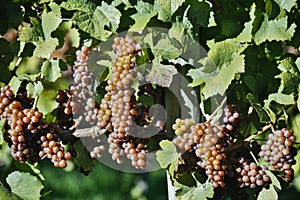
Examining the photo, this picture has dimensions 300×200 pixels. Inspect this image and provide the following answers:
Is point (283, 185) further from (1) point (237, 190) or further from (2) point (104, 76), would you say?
(2) point (104, 76)

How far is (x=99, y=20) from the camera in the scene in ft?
4.74

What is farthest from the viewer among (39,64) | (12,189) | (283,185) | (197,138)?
(39,64)

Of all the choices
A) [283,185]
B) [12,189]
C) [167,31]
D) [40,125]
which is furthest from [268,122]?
[12,189]

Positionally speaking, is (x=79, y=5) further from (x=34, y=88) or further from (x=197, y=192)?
(x=197, y=192)

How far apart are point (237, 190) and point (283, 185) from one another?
11 cm

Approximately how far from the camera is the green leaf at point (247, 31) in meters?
1.48

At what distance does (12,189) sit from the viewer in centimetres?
164

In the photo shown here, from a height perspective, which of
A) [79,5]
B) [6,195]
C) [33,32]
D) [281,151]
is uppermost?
[79,5]

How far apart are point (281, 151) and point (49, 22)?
614 mm

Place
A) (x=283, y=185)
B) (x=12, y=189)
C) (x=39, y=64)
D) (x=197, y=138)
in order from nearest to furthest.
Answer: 1. (x=197, y=138)
2. (x=283, y=185)
3. (x=12, y=189)
4. (x=39, y=64)

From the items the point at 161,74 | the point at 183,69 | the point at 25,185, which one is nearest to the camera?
the point at 161,74

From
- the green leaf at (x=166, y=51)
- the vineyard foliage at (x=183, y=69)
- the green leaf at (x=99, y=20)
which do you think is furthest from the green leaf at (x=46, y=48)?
the green leaf at (x=166, y=51)

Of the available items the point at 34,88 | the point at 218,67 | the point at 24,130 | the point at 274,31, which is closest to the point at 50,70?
the point at 34,88

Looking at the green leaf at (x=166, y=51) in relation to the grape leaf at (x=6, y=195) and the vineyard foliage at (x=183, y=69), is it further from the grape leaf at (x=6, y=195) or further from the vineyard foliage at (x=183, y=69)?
the grape leaf at (x=6, y=195)
